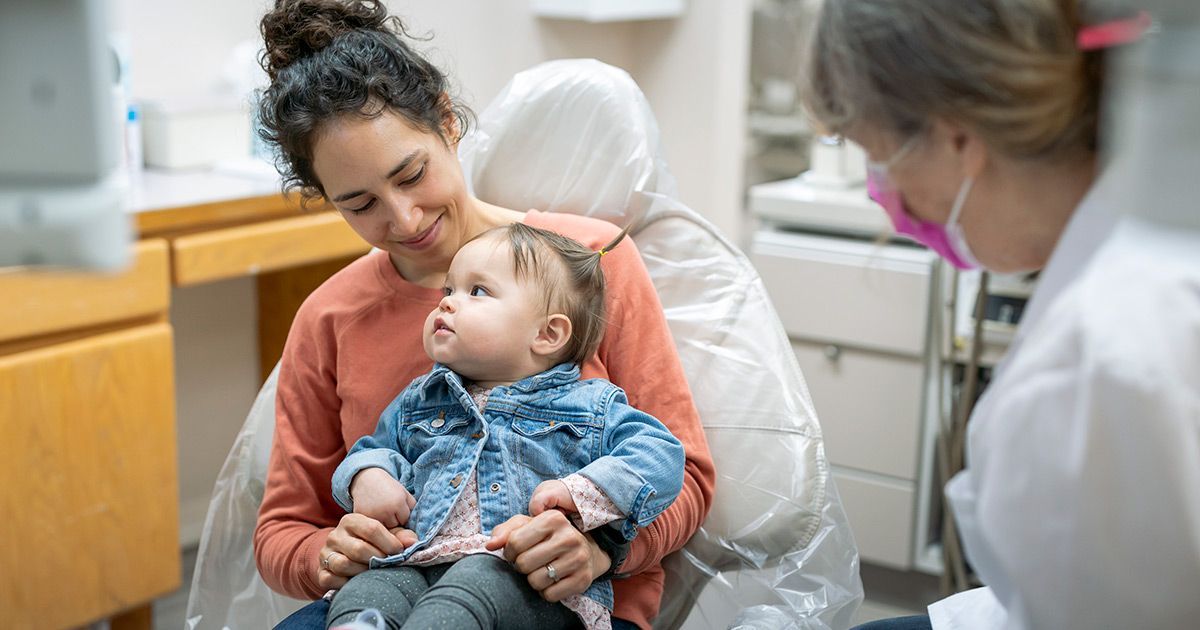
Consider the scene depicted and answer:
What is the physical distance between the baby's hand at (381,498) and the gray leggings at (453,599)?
53 millimetres

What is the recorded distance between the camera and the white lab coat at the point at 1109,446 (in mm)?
747

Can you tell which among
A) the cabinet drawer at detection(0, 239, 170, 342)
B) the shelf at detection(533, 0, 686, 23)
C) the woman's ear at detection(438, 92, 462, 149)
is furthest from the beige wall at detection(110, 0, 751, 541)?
the woman's ear at detection(438, 92, 462, 149)

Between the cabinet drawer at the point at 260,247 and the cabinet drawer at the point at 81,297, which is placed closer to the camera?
the cabinet drawer at the point at 81,297

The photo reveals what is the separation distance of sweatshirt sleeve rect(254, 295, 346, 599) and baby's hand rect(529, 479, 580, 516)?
0.30 metres

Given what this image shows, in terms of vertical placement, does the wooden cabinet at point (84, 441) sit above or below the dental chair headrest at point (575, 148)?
below

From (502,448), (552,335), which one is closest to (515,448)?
(502,448)

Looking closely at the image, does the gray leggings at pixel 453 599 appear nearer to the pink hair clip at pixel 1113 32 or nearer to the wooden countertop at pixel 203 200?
the pink hair clip at pixel 1113 32

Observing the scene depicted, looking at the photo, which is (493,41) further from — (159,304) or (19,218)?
(19,218)

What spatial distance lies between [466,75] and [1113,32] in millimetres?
2394

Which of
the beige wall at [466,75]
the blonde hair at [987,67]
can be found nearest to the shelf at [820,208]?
the beige wall at [466,75]

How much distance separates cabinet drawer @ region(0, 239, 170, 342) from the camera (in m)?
1.91

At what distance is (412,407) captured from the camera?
130 cm

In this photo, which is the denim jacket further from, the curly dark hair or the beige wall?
the beige wall

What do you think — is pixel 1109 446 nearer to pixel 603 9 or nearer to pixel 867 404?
pixel 867 404
